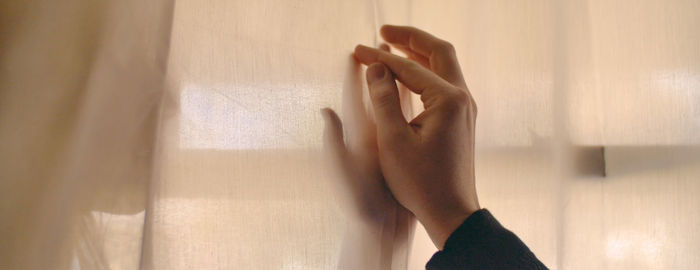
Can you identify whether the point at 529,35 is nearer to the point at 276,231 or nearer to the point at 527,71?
the point at 527,71

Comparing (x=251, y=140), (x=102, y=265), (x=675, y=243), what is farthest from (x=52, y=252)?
(x=675, y=243)

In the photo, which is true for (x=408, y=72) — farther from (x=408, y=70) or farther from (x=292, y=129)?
(x=292, y=129)

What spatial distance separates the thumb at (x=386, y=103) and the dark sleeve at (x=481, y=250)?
11 centimetres

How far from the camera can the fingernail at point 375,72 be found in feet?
1.27

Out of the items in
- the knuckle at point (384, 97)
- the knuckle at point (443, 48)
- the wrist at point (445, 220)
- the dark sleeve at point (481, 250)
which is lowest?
the dark sleeve at point (481, 250)

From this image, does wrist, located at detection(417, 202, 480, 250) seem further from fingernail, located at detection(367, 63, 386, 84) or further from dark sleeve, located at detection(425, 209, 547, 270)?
fingernail, located at detection(367, 63, 386, 84)

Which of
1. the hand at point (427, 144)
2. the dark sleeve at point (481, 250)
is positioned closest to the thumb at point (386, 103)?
the hand at point (427, 144)

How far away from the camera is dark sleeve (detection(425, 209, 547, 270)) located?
1.19ft

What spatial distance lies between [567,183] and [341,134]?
29 centimetres

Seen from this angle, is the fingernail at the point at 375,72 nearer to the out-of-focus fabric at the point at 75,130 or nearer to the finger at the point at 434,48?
the finger at the point at 434,48

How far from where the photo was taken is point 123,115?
0.31m

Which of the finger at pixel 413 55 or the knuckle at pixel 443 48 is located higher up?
the knuckle at pixel 443 48

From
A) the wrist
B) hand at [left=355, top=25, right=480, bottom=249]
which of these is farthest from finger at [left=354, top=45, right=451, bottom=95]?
the wrist

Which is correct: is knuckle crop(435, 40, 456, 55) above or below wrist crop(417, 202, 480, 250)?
Result: above
